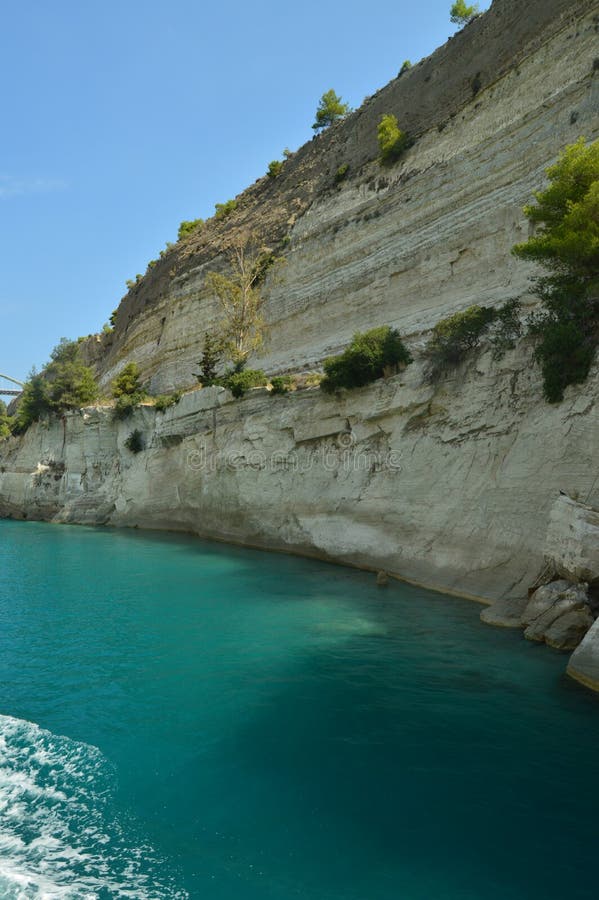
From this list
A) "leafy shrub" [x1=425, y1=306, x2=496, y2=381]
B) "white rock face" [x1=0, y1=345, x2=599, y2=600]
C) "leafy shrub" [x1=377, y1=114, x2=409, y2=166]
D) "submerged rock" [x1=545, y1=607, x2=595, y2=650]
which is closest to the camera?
"submerged rock" [x1=545, y1=607, x2=595, y2=650]

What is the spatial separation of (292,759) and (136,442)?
85.2 feet

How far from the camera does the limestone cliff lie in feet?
42.8

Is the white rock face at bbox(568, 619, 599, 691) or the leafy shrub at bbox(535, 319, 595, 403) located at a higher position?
the leafy shrub at bbox(535, 319, 595, 403)

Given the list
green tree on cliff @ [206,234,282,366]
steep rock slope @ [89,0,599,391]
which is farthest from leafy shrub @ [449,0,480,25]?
green tree on cliff @ [206,234,282,366]

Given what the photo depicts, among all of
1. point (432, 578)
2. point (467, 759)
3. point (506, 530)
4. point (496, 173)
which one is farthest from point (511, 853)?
point (496, 173)

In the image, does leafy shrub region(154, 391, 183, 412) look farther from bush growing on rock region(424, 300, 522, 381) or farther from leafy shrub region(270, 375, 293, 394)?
bush growing on rock region(424, 300, 522, 381)

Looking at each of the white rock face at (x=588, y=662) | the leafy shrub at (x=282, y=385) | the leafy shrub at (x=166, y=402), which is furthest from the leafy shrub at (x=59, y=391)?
the white rock face at (x=588, y=662)

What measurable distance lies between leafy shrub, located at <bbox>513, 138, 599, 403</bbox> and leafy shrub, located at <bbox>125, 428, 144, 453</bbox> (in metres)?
22.3

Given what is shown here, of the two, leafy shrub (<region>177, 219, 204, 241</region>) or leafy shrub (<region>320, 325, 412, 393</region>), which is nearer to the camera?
leafy shrub (<region>320, 325, 412, 393</region>)

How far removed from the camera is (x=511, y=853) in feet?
15.4

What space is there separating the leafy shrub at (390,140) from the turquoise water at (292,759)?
81.1 ft

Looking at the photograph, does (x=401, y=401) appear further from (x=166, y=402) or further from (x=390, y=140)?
(x=390, y=140)

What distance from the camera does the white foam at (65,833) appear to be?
14.2 feet

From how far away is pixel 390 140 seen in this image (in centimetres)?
2862
